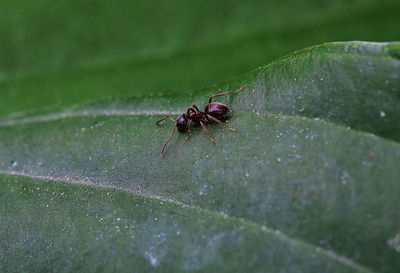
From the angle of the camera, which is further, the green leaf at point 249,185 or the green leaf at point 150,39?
the green leaf at point 150,39

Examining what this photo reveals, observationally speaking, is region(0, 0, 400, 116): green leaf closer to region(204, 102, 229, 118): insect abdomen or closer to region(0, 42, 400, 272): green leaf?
region(204, 102, 229, 118): insect abdomen

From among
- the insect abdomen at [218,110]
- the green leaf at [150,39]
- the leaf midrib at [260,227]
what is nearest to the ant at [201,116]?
the insect abdomen at [218,110]

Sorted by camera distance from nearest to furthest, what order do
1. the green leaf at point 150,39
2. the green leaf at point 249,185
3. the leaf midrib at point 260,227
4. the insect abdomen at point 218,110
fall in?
the leaf midrib at point 260,227 → the green leaf at point 249,185 → the insect abdomen at point 218,110 → the green leaf at point 150,39

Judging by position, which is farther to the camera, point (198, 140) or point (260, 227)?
point (198, 140)

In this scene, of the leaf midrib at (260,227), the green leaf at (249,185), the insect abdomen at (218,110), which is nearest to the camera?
the leaf midrib at (260,227)

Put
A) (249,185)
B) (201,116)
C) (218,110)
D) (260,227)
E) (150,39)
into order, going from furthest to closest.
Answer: (150,39) → (201,116) → (218,110) → (249,185) → (260,227)

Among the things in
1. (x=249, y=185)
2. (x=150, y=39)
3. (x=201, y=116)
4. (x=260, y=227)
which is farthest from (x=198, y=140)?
(x=150, y=39)

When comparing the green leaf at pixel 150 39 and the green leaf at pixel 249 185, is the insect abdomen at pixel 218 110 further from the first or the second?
the green leaf at pixel 150 39

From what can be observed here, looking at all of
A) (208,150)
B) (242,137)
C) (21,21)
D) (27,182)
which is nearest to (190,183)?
(208,150)

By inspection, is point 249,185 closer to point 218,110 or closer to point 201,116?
point 218,110
